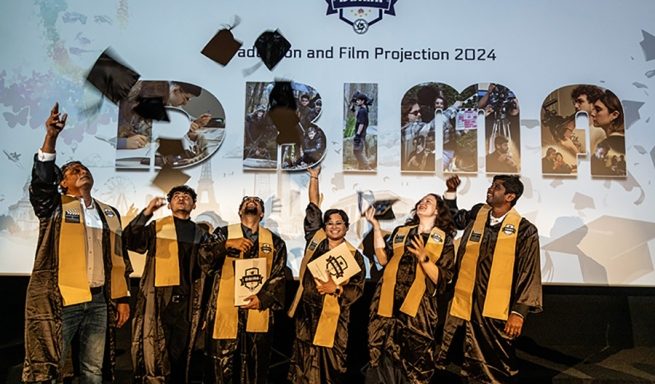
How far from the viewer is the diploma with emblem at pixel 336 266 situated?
3.33 m

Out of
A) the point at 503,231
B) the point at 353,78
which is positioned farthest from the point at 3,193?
the point at 503,231

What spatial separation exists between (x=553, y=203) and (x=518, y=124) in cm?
64

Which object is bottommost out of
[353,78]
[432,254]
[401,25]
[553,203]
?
[432,254]

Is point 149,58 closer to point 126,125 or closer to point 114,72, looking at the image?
point 114,72

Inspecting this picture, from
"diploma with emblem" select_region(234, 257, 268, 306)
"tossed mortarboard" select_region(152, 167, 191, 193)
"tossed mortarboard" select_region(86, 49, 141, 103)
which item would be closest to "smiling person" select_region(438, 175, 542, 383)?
"diploma with emblem" select_region(234, 257, 268, 306)

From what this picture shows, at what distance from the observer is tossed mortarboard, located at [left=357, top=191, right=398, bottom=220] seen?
13.2 feet

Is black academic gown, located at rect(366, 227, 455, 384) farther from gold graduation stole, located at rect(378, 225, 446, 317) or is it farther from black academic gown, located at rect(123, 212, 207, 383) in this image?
black academic gown, located at rect(123, 212, 207, 383)

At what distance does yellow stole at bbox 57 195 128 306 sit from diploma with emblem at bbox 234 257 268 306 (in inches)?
27.0

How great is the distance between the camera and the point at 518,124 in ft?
13.4

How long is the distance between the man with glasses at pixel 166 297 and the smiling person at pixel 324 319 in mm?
653

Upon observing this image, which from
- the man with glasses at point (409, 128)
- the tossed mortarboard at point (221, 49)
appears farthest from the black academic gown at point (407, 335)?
the tossed mortarboard at point (221, 49)

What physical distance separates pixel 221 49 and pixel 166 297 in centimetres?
193

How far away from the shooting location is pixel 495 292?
3203 mm

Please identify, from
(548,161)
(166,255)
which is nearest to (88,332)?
(166,255)
